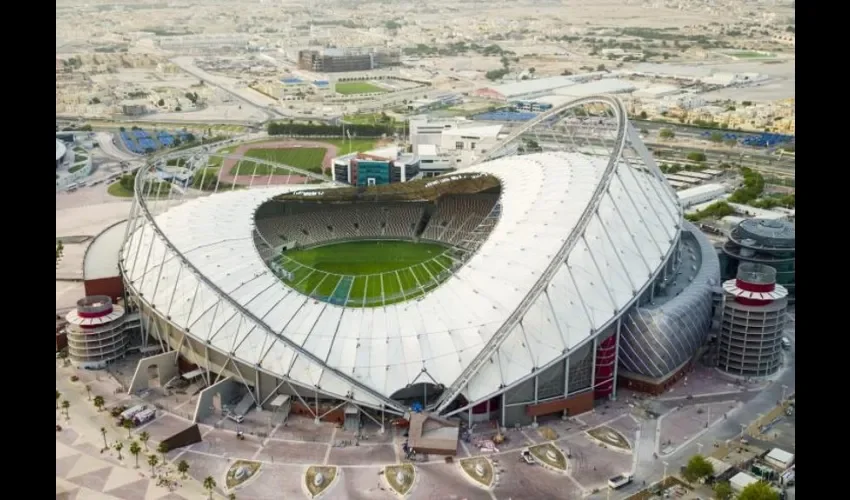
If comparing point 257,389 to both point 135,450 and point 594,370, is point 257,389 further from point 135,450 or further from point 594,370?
point 594,370

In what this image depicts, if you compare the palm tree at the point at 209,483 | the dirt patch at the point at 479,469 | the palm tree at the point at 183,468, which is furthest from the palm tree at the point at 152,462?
the dirt patch at the point at 479,469

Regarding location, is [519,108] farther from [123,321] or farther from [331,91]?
[123,321]

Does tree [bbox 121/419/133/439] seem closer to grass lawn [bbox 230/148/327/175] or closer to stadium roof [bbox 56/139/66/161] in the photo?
grass lawn [bbox 230/148/327/175]

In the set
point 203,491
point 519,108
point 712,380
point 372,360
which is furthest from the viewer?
point 519,108

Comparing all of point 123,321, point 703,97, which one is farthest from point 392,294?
point 703,97

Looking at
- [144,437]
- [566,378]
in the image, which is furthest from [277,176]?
[566,378]
